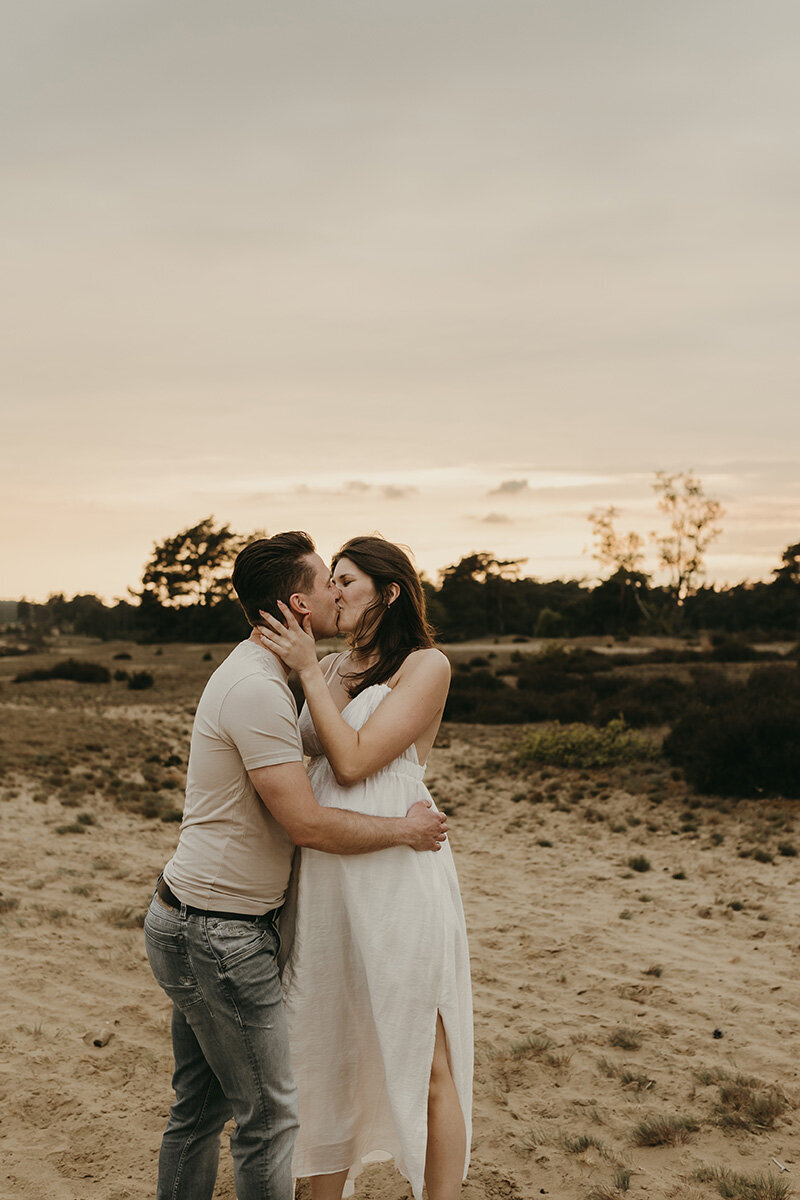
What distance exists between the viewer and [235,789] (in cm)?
225

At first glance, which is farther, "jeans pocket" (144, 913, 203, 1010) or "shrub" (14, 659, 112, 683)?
"shrub" (14, 659, 112, 683)

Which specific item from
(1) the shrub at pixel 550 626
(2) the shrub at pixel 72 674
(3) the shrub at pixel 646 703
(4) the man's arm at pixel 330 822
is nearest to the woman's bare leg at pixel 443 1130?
(4) the man's arm at pixel 330 822

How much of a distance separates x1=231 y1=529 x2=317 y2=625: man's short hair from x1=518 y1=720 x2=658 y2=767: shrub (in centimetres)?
1089

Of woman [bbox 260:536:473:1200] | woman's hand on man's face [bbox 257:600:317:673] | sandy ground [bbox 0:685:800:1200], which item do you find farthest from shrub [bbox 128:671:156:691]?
woman's hand on man's face [bbox 257:600:317:673]

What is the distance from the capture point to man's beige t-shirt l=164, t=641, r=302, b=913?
2.17 metres

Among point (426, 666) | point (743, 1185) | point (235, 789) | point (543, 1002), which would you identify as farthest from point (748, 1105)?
point (235, 789)

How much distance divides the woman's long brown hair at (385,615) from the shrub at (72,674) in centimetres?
2605

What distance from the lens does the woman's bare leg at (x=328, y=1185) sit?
9.21ft

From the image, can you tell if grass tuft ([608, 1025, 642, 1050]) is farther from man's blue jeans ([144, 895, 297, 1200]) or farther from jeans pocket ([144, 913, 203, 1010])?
jeans pocket ([144, 913, 203, 1010])

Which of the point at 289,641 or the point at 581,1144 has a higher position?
the point at 289,641

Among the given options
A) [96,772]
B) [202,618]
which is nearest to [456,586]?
[202,618]

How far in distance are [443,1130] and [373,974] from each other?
51 cm

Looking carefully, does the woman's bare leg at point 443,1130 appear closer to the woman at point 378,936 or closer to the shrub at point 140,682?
→ the woman at point 378,936

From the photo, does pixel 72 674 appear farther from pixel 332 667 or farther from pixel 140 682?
pixel 332 667
